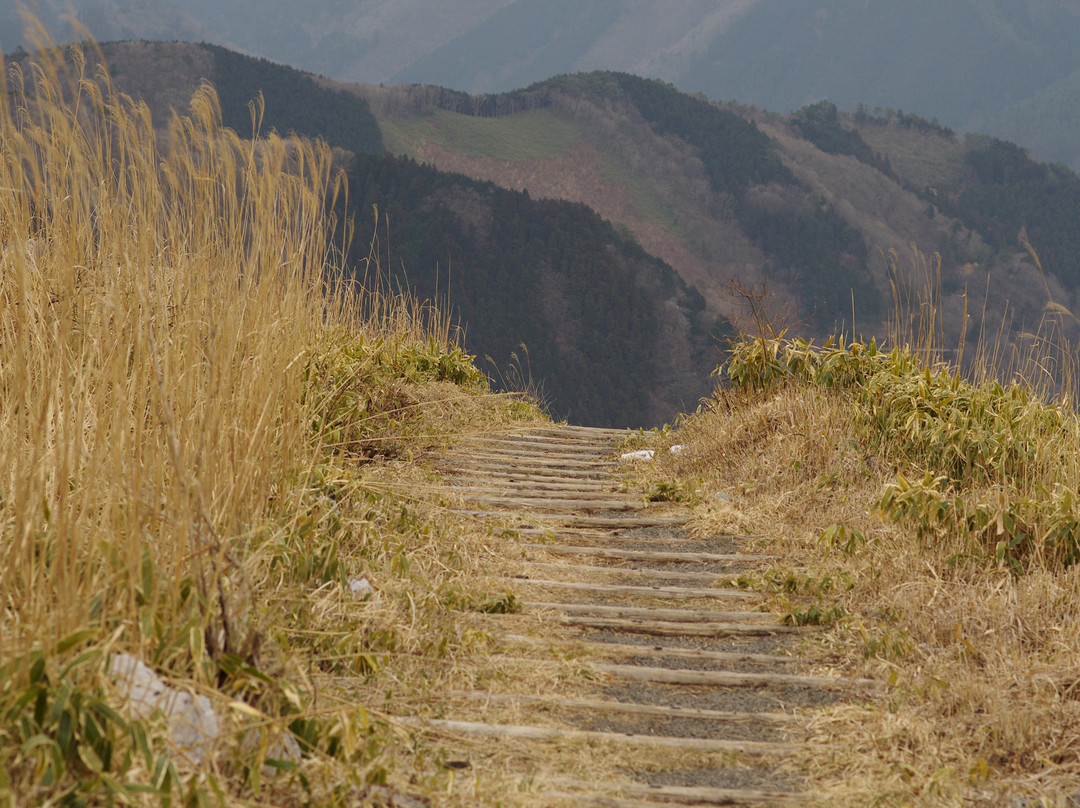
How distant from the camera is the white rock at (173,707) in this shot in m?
1.84

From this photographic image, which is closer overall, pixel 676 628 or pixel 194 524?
pixel 194 524

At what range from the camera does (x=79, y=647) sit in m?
1.87

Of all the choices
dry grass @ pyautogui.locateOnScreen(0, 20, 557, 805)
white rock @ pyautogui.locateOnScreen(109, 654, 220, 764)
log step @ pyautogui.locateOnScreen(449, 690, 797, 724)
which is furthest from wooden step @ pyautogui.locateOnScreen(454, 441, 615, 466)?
white rock @ pyautogui.locateOnScreen(109, 654, 220, 764)

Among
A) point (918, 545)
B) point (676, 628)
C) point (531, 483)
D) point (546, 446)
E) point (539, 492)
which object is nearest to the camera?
point (676, 628)

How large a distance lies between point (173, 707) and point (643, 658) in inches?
67.3

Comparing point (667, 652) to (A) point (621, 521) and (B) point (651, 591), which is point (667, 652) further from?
(A) point (621, 521)

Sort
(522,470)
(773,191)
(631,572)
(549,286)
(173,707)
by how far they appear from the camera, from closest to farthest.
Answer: (173,707), (631,572), (522,470), (549,286), (773,191)

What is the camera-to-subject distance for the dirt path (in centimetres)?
237

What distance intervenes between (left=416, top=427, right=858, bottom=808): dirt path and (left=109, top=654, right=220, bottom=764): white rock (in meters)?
0.70

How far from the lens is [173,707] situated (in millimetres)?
1904

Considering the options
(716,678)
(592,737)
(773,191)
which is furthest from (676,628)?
(773,191)

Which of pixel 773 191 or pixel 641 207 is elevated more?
pixel 773 191

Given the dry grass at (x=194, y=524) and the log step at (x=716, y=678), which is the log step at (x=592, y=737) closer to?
the dry grass at (x=194, y=524)

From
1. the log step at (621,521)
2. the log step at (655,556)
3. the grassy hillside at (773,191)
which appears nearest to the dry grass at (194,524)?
the log step at (655,556)
